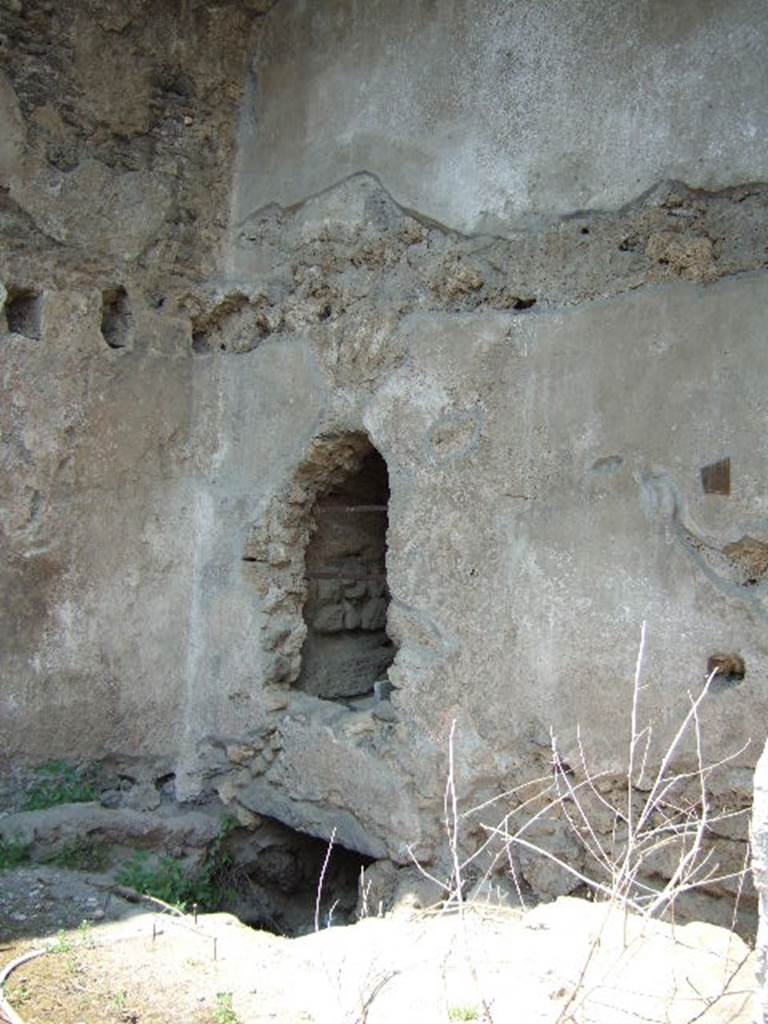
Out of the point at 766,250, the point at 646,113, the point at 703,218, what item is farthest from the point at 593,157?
the point at 766,250

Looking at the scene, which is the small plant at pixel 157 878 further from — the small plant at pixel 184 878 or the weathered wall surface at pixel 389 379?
the weathered wall surface at pixel 389 379

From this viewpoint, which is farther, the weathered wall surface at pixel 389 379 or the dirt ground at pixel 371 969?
the weathered wall surface at pixel 389 379

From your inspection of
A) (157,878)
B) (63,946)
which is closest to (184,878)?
(157,878)

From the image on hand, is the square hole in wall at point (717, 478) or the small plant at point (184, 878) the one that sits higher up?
the square hole in wall at point (717, 478)

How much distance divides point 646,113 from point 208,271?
201 cm

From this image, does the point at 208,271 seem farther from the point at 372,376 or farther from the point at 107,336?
the point at 372,376

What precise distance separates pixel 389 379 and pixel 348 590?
108cm

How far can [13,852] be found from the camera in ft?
12.4

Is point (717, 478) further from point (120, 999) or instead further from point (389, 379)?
point (120, 999)

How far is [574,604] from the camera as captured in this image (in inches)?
128

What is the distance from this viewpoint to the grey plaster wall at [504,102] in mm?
3016

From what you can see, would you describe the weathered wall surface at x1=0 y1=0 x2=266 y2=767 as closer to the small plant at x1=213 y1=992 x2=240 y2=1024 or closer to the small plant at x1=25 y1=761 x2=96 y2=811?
the small plant at x1=25 y1=761 x2=96 y2=811

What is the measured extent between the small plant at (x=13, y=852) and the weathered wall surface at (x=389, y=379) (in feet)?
1.28

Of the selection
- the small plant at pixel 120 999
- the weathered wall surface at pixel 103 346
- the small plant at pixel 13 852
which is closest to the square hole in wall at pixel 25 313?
the weathered wall surface at pixel 103 346
